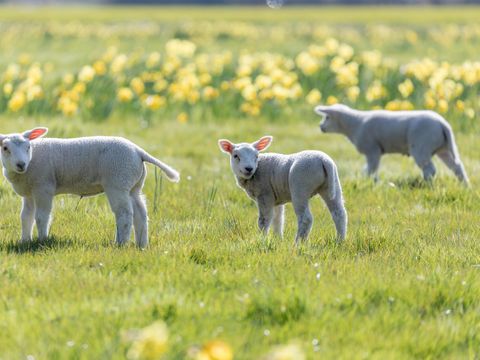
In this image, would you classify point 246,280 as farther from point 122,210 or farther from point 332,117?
point 332,117

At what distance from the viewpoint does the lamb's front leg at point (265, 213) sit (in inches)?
253

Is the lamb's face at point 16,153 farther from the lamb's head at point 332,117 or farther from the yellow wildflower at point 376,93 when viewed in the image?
the yellow wildflower at point 376,93

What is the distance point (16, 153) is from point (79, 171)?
46 cm

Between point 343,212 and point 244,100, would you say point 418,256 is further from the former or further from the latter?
point 244,100

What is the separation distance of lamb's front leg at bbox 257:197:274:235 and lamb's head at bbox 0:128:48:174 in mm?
1704

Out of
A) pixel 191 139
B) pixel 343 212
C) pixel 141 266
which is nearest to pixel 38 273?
pixel 141 266

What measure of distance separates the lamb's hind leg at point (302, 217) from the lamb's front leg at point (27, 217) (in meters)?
1.91

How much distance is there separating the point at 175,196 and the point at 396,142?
2.48m

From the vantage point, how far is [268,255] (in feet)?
18.6

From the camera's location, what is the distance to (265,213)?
644 centimetres

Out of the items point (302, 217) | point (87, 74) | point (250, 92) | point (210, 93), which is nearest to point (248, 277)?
point (302, 217)

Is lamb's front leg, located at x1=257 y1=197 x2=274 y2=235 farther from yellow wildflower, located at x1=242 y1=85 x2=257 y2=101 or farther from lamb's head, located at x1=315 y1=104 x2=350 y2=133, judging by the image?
yellow wildflower, located at x1=242 y1=85 x2=257 y2=101

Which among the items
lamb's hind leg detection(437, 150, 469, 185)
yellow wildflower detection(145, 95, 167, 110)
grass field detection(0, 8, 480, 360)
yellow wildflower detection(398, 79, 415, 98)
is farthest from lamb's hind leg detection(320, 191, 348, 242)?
yellow wildflower detection(145, 95, 167, 110)

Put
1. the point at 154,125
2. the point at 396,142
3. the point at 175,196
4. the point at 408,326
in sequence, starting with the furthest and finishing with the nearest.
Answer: the point at 154,125 < the point at 396,142 < the point at 175,196 < the point at 408,326
